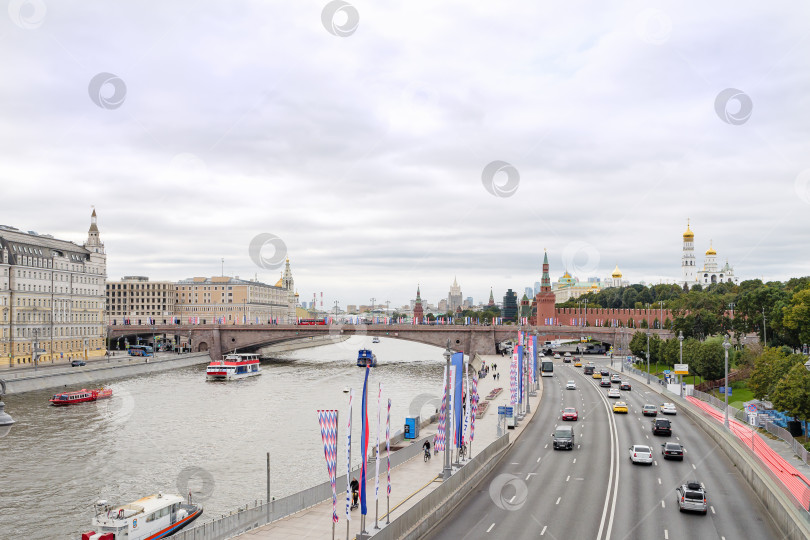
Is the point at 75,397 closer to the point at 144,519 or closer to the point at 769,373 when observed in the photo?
the point at 144,519

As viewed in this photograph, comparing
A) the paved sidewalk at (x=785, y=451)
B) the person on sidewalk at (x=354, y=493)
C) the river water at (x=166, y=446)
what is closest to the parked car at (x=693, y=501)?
the paved sidewalk at (x=785, y=451)

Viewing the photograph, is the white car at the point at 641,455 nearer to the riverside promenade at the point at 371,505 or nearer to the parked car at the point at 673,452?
the parked car at the point at 673,452

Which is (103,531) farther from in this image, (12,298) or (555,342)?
(555,342)

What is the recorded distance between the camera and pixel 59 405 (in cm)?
6619

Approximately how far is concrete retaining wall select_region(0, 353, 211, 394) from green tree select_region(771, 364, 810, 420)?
69509mm

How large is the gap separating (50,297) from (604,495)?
9428 cm

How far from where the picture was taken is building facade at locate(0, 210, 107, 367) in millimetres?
92500

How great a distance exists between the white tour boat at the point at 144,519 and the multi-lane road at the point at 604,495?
11859mm

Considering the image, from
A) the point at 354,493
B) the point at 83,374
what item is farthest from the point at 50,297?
the point at 354,493

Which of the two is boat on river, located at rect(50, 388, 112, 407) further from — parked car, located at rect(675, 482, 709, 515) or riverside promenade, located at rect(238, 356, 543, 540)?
parked car, located at rect(675, 482, 709, 515)

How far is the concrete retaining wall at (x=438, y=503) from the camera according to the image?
22188 millimetres

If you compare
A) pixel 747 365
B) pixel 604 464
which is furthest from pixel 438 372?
pixel 604 464

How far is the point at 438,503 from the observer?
25.9m

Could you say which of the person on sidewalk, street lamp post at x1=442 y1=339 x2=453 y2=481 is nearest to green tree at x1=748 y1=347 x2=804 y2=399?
street lamp post at x1=442 y1=339 x2=453 y2=481
